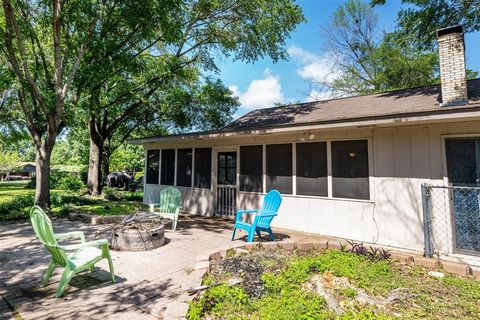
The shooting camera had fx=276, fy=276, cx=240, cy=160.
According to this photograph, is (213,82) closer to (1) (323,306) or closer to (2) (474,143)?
(2) (474,143)

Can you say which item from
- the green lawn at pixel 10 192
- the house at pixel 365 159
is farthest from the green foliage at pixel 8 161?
the house at pixel 365 159

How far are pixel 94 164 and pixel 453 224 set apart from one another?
43.2 ft

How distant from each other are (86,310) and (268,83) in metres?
23.6

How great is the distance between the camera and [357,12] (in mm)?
19547

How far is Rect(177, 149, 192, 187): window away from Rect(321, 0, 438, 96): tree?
14118 mm

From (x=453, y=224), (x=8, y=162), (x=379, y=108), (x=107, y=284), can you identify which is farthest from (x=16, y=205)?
(x=8, y=162)

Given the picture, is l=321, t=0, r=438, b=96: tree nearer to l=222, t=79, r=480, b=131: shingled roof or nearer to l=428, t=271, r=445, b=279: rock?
l=222, t=79, r=480, b=131: shingled roof

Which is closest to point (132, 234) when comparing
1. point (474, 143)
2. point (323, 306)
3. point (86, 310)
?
point (86, 310)

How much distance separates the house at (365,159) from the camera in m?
4.85

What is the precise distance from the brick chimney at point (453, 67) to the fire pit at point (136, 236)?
5.89 metres

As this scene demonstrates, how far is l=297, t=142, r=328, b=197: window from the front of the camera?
20.7 feet

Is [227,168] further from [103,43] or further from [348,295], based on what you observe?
[348,295]

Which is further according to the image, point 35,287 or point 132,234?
point 132,234

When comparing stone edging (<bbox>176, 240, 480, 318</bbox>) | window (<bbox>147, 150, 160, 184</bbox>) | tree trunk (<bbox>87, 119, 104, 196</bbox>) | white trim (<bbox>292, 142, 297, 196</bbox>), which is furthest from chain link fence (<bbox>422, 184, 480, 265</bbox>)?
tree trunk (<bbox>87, 119, 104, 196</bbox>)
